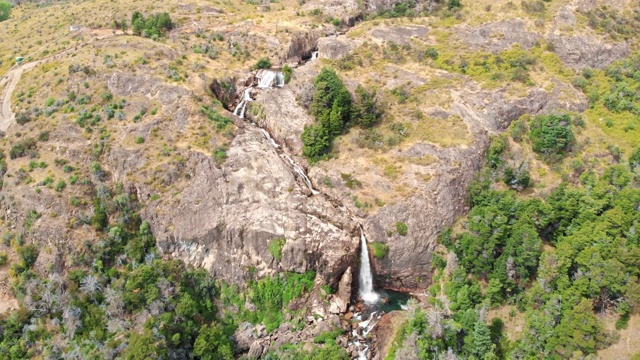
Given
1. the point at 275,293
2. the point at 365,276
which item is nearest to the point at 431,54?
the point at 365,276

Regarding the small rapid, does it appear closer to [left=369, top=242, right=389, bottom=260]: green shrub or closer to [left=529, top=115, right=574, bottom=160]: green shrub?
[left=369, top=242, right=389, bottom=260]: green shrub

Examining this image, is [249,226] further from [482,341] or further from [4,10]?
[4,10]

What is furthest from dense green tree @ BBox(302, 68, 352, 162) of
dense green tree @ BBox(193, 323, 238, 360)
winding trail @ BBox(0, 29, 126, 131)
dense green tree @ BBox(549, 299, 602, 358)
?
winding trail @ BBox(0, 29, 126, 131)

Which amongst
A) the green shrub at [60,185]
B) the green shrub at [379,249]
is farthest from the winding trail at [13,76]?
the green shrub at [379,249]

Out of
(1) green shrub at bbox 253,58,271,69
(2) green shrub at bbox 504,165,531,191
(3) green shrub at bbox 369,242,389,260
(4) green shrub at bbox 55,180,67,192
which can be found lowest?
(3) green shrub at bbox 369,242,389,260

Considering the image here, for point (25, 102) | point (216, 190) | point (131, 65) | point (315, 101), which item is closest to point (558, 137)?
point (315, 101)

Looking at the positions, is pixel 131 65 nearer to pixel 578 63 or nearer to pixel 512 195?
pixel 512 195
